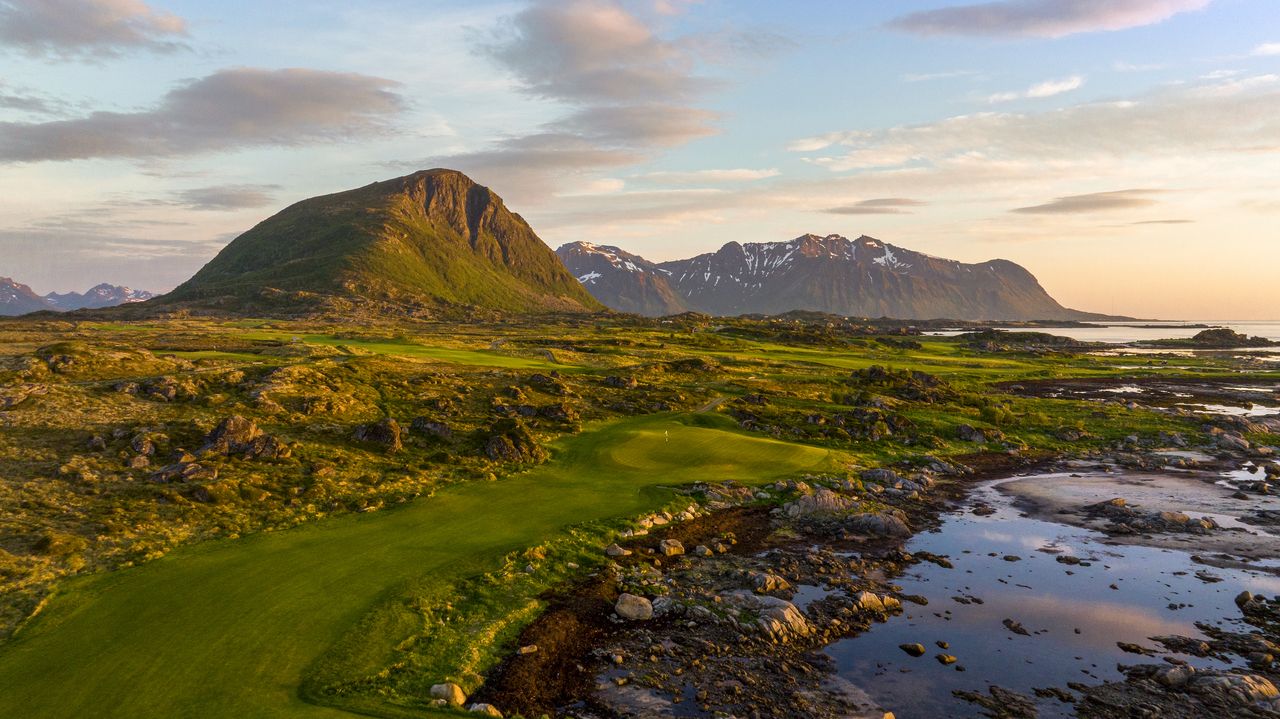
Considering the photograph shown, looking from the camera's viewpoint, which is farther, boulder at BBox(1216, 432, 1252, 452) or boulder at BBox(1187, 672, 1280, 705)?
boulder at BBox(1216, 432, 1252, 452)

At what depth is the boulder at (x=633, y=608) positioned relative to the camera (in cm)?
2755

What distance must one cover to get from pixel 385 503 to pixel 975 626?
34901mm

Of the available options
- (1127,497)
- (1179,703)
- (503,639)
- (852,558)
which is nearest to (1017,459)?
(1127,497)

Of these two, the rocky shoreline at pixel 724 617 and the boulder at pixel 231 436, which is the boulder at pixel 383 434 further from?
the rocky shoreline at pixel 724 617

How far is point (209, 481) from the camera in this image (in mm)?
38656

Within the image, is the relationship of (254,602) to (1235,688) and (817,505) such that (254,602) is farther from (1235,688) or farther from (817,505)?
(1235,688)

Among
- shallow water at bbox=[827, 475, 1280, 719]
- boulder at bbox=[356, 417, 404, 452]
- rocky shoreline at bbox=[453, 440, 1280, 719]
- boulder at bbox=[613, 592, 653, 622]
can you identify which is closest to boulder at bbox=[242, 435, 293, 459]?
boulder at bbox=[356, 417, 404, 452]

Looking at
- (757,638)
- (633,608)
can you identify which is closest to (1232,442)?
(757,638)

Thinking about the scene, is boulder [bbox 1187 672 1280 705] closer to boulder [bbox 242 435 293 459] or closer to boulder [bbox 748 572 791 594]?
boulder [bbox 748 572 791 594]

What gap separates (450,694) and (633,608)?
9.48 meters

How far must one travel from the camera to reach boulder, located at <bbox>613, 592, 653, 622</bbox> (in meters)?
27.5

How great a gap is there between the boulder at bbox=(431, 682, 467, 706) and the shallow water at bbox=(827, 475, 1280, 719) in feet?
48.2

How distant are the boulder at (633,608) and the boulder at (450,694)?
853cm

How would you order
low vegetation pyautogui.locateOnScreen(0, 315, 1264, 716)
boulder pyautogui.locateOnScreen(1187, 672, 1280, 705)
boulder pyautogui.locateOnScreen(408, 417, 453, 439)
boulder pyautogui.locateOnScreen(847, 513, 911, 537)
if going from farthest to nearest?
boulder pyautogui.locateOnScreen(408, 417, 453, 439), boulder pyautogui.locateOnScreen(847, 513, 911, 537), low vegetation pyautogui.locateOnScreen(0, 315, 1264, 716), boulder pyautogui.locateOnScreen(1187, 672, 1280, 705)
